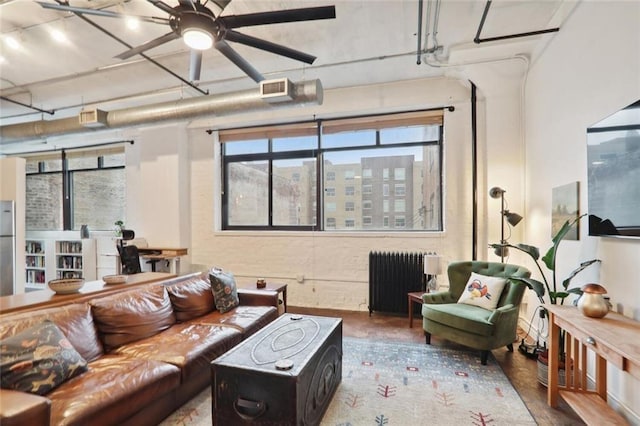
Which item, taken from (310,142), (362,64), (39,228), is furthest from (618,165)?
(39,228)

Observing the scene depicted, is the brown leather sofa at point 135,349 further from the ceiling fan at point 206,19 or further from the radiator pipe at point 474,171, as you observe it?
the radiator pipe at point 474,171

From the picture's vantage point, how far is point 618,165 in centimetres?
200

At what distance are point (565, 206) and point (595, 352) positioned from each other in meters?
1.44

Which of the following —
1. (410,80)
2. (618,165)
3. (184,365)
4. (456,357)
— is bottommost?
(456,357)

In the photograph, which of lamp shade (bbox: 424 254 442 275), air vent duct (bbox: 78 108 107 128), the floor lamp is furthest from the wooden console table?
air vent duct (bbox: 78 108 107 128)

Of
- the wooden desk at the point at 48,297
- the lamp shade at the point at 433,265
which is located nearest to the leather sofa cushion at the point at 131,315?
the wooden desk at the point at 48,297

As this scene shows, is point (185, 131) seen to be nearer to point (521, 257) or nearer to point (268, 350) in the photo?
point (268, 350)

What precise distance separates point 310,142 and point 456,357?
3604 mm

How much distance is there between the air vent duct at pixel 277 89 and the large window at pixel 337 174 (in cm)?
145

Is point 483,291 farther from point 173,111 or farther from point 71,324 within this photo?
point 173,111

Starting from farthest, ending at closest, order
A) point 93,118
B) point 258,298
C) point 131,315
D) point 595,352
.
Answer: point 93,118
point 258,298
point 131,315
point 595,352

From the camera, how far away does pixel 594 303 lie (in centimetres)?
194

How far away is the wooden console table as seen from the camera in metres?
1.54

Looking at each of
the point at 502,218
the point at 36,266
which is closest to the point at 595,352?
the point at 502,218
